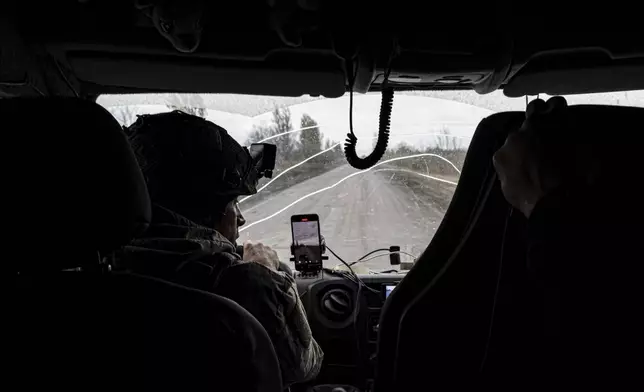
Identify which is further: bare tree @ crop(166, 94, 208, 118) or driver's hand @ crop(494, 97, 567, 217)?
bare tree @ crop(166, 94, 208, 118)

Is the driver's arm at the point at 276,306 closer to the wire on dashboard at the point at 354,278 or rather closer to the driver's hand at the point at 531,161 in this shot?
the wire on dashboard at the point at 354,278

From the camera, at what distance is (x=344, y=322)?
2.83m

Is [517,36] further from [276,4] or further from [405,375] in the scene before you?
[405,375]

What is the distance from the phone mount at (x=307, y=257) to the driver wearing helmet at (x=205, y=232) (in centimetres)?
54

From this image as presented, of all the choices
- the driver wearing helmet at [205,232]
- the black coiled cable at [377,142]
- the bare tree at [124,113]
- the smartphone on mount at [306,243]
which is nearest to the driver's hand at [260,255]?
the driver wearing helmet at [205,232]

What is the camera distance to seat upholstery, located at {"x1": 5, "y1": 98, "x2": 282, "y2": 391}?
1165mm

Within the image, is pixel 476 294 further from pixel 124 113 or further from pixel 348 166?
pixel 124 113

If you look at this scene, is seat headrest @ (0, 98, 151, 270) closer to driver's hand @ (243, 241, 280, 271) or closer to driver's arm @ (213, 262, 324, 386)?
driver's arm @ (213, 262, 324, 386)

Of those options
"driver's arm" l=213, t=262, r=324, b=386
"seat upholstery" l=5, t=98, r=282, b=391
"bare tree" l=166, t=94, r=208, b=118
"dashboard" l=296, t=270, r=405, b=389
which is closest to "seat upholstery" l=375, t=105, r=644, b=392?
"seat upholstery" l=5, t=98, r=282, b=391

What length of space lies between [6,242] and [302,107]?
1904mm

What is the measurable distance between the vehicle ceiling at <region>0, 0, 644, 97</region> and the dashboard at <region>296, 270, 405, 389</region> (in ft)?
3.72

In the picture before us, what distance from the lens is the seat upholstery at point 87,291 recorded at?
117cm

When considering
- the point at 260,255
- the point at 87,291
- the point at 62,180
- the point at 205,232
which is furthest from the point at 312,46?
the point at 87,291

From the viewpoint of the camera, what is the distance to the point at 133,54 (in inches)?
81.0
